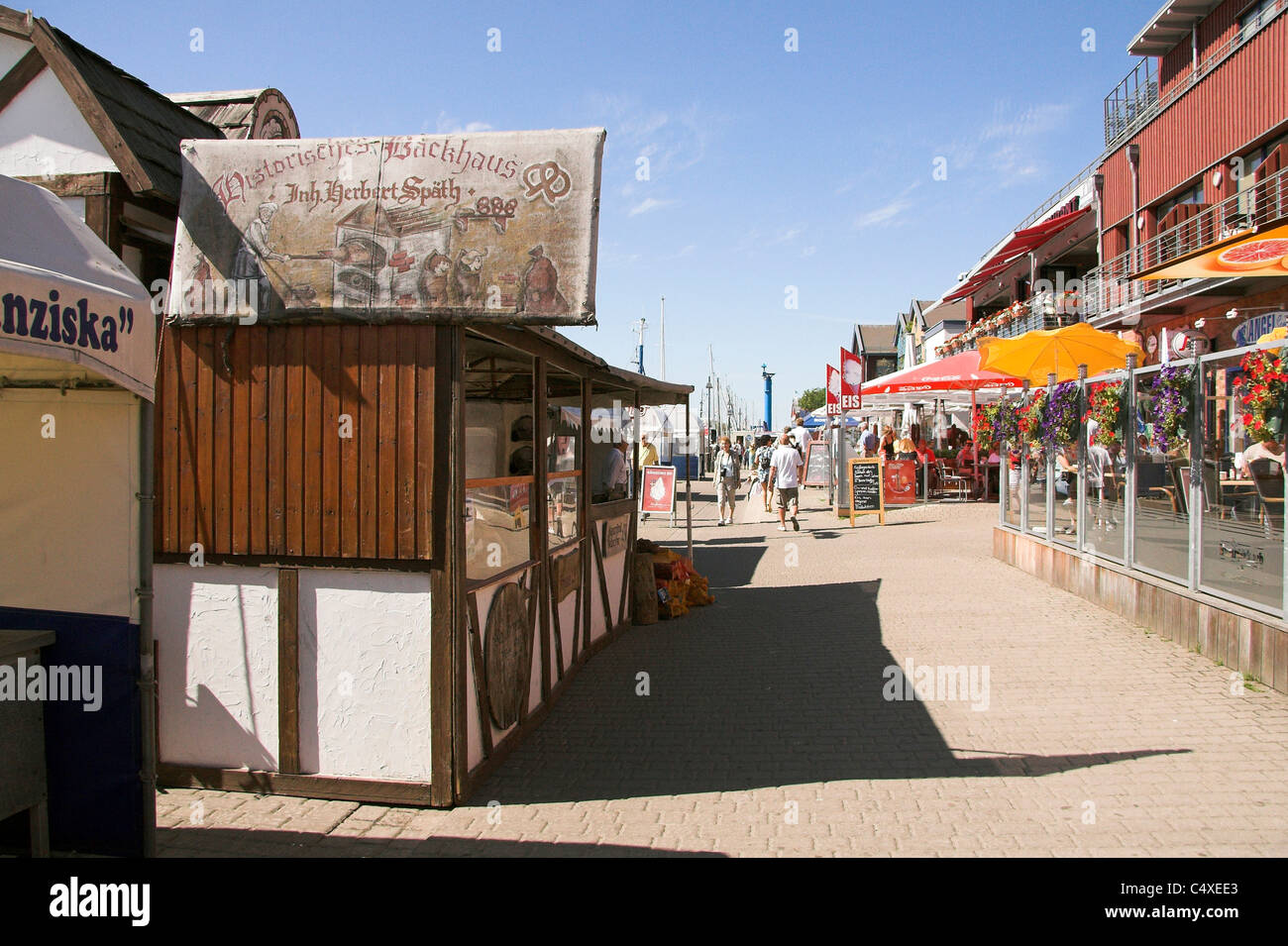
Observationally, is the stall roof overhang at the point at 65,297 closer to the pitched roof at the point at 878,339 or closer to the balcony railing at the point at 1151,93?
the balcony railing at the point at 1151,93

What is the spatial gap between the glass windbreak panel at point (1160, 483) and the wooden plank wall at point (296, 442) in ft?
20.0

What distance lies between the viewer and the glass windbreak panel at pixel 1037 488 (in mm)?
11344

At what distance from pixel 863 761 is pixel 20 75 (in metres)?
5.96

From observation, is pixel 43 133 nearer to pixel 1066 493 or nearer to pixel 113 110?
pixel 113 110

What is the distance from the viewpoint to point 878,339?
93.9 metres

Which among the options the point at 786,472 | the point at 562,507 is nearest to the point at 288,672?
the point at 562,507

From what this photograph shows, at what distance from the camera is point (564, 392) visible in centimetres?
796

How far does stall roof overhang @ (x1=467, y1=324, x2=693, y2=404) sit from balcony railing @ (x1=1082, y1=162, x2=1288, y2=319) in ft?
22.5

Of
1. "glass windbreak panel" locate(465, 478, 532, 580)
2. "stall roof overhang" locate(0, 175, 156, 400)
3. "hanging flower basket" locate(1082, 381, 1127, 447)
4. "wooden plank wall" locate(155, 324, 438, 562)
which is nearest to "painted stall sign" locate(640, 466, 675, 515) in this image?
"hanging flower basket" locate(1082, 381, 1127, 447)

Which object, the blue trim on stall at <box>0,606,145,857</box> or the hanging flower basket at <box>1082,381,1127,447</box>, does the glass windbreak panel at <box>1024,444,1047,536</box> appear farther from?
the blue trim on stall at <box>0,606,145,857</box>

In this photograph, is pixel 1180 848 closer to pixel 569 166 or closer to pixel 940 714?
pixel 940 714

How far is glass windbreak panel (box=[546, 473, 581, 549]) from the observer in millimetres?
6715
